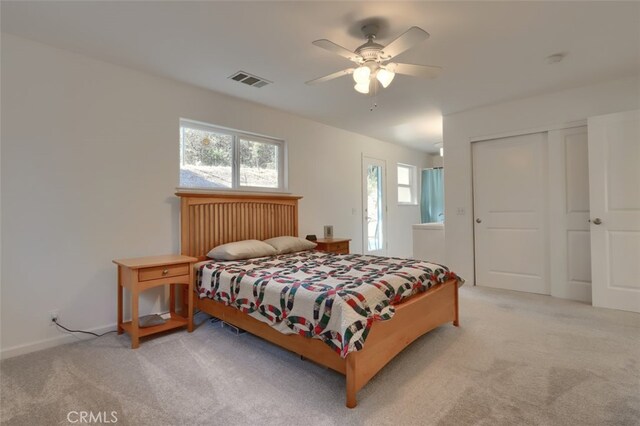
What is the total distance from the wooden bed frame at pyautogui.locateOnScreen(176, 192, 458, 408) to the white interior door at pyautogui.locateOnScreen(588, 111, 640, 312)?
1.73 m

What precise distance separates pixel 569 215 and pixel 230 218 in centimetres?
384

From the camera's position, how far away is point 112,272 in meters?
2.78

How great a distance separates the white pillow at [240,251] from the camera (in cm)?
302

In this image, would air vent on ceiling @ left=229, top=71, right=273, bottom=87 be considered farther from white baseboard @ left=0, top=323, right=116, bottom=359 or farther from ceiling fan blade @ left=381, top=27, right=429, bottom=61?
white baseboard @ left=0, top=323, right=116, bottom=359

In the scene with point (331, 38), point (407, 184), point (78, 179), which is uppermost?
point (331, 38)

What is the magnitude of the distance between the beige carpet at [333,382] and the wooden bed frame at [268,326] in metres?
0.15

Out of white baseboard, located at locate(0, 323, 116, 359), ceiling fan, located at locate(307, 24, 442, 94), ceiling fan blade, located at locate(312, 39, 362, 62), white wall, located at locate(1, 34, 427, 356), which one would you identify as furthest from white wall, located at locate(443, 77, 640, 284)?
white baseboard, located at locate(0, 323, 116, 359)

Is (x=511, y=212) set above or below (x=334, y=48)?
below

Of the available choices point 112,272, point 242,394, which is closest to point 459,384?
point 242,394

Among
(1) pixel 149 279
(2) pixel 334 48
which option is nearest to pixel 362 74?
(2) pixel 334 48

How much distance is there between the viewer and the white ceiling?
6.81 feet

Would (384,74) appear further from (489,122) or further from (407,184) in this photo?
(407,184)

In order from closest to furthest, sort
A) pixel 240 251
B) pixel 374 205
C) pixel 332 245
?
pixel 240 251 < pixel 332 245 < pixel 374 205

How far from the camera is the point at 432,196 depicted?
6992mm
